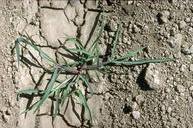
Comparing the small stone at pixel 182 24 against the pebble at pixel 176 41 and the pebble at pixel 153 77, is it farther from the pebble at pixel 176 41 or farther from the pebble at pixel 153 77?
the pebble at pixel 153 77

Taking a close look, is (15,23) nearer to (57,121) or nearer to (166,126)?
(57,121)

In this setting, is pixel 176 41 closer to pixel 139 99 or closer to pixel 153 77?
pixel 153 77

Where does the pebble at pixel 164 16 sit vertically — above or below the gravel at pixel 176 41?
above

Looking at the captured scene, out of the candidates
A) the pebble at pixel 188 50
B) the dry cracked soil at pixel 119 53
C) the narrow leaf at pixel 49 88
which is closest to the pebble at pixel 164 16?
the dry cracked soil at pixel 119 53

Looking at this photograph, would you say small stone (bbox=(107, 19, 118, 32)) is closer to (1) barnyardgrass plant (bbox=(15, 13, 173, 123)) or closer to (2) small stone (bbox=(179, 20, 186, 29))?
(1) barnyardgrass plant (bbox=(15, 13, 173, 123))

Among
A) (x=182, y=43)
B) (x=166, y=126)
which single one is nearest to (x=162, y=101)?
(x=166, y=126)

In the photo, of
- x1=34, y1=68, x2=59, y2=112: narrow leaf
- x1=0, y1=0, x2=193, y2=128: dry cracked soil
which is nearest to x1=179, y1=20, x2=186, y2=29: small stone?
x1=0, y1=0, x2=193, y2=128: dry cracked soil
